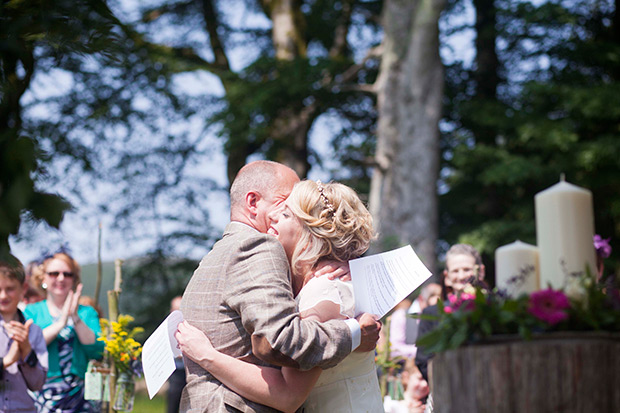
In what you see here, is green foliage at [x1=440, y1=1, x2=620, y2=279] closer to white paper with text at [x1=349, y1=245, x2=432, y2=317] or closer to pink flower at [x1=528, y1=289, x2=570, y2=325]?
Result: white paper with text at [x1=349, y1=245, x2=432, y2=317]

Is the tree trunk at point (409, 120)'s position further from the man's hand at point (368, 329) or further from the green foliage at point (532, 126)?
the man's hand at point (368, 329)

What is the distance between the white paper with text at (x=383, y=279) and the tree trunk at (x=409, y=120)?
9.18 m

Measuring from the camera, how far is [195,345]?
8.44 ft

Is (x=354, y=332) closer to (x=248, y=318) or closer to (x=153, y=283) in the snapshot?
(x=248, y=318)

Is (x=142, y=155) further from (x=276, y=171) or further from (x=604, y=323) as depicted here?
(x=604, y=323)

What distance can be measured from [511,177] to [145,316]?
8443mm

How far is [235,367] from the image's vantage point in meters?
2.52

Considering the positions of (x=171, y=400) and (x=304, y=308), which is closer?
(x=304, y=308)

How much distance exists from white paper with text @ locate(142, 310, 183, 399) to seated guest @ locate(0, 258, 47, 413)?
148 cm

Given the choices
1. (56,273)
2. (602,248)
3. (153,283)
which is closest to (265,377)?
(602,248)

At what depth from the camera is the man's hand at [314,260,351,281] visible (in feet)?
8.84

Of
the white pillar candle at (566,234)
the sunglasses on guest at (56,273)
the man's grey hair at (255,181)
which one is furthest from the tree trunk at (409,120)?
the white pillar candle at (566,234)

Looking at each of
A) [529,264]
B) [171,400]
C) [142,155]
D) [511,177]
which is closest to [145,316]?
[142,155]

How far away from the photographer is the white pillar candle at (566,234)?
71.9 inches
